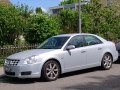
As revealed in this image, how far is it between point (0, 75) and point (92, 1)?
1181cm

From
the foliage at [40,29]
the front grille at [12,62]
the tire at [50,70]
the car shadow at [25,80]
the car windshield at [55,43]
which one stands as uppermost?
the foliage at [40,29]

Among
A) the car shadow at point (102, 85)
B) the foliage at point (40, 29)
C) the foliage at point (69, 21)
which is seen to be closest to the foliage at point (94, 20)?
the foliage at point (69, 21)

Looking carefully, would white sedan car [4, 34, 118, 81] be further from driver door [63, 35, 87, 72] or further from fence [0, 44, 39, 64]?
fence [0, 44, 39, 64]

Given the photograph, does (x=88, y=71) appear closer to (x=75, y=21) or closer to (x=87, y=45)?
A: (x=87, y=45)

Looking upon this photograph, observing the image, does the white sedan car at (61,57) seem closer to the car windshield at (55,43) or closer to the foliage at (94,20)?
the car windshield at (55,43)

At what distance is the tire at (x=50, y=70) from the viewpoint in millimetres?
11209

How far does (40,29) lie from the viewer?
18.8 metres

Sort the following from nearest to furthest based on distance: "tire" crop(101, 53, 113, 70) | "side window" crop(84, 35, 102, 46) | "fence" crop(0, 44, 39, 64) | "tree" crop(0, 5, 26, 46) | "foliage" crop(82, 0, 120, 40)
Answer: "side window" crop(84, 35, 102, 46) → "tire" crop(101, 53, 113, 70) → "fence" crop(0, 44, 39, 64) → "tree" crop(0, 5, 26, 46) → "foliage" crop(82, 0, 120, 40)

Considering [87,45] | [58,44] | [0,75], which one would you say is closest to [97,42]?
[87,45]

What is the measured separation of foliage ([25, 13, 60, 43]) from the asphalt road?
245 inches

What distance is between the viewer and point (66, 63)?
38.8 feet

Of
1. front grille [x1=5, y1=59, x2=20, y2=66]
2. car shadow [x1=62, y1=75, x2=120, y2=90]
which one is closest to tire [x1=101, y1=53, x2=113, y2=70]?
car shadow [x1=62, y1=75, x2=120, y2=90]

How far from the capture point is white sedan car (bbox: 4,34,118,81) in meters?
11.1

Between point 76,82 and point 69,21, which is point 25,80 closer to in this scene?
point 76,82
